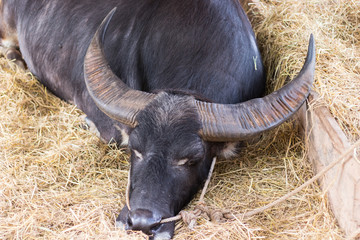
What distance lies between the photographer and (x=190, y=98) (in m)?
2.69

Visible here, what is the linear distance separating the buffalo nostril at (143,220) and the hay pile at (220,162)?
81 mm

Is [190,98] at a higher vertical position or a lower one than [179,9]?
lower

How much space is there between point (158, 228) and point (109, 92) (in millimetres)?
963

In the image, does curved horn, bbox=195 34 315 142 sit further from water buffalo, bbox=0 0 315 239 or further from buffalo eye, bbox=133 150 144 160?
buffalo eye, bbox=133 150 144 160

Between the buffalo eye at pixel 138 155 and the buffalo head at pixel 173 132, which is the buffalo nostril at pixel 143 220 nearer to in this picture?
the buffalo head at pixel 173 132

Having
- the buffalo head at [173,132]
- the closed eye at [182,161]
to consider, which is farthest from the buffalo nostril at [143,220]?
the closed eye at [182,161]

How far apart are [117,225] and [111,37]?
1.76 metres

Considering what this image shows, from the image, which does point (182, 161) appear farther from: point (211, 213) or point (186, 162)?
point (211, 213)

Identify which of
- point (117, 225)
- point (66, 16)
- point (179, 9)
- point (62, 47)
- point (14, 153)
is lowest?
point (14, 153)

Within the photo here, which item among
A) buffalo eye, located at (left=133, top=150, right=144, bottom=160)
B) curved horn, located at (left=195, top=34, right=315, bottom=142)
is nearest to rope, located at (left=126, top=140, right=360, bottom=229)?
buffalo eye, located at (left=133, top=150, right=144, bottom=160)

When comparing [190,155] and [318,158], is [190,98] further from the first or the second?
[318,158]

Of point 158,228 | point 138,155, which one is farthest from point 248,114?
point 158,228

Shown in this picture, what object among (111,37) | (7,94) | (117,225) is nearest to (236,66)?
(111,37)

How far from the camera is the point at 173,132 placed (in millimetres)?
2559
